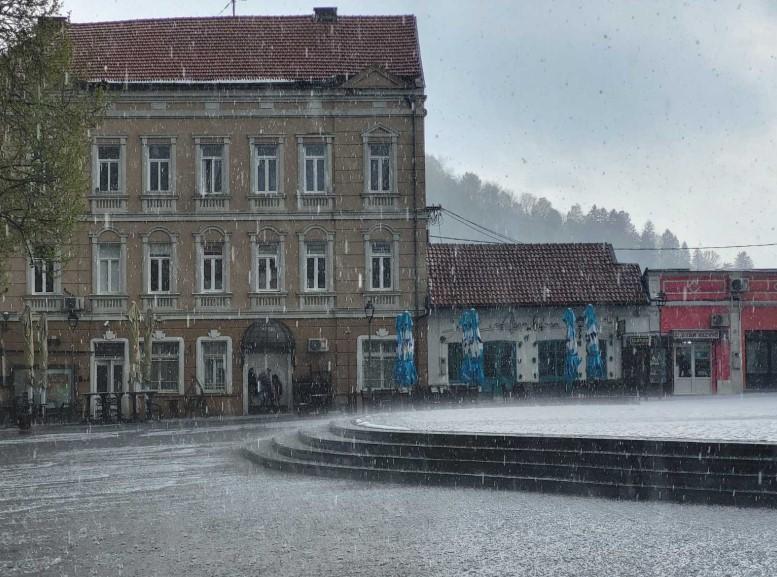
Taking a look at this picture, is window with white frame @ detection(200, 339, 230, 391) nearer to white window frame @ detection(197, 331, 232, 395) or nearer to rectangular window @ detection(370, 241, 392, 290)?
white window frame @ detection(197, 331, 232, 395)

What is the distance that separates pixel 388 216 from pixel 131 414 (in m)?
10.6

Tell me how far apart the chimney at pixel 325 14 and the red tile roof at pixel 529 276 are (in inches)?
365

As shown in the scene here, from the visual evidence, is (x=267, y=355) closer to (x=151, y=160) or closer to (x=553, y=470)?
(x=151, y=160)

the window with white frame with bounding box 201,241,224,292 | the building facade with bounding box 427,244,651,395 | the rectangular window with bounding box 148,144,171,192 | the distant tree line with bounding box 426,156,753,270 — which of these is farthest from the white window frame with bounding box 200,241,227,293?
the distant tree line with bounding box 426,156,753,270

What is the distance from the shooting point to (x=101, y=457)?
19625 mm

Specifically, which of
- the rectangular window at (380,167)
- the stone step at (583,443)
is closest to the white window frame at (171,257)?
the rectangular window at (380,167)

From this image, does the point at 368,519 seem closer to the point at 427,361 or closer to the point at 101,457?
the point at 101,457

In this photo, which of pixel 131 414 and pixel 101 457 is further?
pixel 131 414

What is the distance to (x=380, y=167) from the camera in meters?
36.6

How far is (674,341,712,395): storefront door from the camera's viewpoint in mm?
39875

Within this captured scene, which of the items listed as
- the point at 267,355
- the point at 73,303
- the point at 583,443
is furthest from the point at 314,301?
the point at 583,443

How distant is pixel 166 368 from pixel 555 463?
24.2 meters

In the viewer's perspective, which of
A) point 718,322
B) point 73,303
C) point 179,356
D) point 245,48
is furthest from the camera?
point 718,322

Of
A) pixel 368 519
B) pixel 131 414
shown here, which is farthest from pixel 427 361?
pixel 368 519
